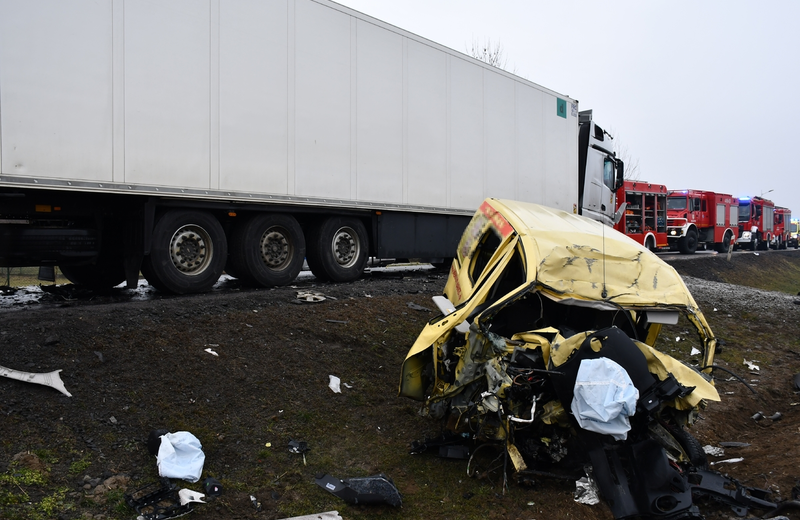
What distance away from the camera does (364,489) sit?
3963 mm

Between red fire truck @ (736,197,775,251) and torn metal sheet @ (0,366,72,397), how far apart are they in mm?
35095

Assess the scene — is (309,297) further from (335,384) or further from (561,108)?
(561,108)

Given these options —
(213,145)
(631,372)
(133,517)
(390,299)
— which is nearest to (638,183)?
(390,299)

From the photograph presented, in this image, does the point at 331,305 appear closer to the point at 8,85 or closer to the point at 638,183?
the point at 8,85

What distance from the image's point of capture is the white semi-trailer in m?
6.23

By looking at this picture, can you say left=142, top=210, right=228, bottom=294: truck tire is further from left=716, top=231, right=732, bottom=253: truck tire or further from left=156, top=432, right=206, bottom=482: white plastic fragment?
left=716, top=231, right=732, bottom=253: truck tire

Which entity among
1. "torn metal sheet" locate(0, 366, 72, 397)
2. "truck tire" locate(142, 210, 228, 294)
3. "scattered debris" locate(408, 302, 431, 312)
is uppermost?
"truck tire" locate(142, 210, 228, 294)

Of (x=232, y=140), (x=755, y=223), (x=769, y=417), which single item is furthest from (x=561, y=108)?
(x=755, y=223)

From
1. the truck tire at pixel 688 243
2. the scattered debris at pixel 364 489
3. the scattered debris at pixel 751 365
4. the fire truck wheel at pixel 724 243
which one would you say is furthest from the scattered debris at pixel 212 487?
the fire truck wheel at pixel 724 243

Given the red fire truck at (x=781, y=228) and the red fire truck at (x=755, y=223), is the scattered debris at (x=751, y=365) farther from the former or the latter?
the red fire truck at (x=781, y=228)

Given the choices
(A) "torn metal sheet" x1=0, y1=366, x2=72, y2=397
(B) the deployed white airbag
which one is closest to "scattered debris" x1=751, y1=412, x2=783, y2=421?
(B) the deployed white airbag

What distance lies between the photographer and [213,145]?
7.52 m

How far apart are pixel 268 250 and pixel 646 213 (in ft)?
66.3

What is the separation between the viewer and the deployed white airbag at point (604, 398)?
3471 millimetres
